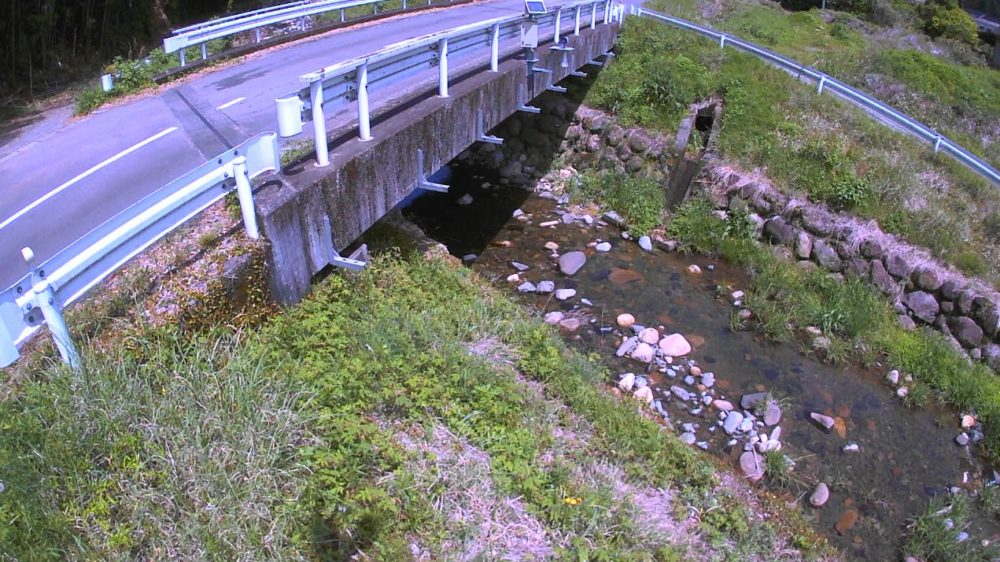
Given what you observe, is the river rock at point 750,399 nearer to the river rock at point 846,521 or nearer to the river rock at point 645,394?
the river rock at point 645,394

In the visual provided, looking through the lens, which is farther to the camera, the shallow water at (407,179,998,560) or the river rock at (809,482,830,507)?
the shallow water at (407,179,998,560)

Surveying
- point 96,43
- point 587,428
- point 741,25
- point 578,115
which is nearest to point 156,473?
point 587,428

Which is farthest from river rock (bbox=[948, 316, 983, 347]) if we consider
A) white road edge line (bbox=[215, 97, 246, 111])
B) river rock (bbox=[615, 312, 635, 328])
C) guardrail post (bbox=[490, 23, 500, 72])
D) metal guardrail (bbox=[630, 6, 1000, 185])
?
white road edge line (bbox=[215, 97, 246, 111])

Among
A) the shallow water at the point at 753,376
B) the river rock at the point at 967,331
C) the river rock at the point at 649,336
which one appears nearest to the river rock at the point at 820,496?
the shallow water at the point at 753,376

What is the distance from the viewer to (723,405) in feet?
27.6

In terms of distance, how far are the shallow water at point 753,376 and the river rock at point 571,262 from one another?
137mm

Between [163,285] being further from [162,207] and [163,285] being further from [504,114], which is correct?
[504,114]

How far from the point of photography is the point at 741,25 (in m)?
22.5

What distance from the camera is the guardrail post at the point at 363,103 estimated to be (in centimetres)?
613

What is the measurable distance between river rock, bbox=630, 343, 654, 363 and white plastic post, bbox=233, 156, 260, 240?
5.94 meters

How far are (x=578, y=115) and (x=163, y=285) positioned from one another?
1340 centimetres

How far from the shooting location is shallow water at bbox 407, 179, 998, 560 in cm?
735

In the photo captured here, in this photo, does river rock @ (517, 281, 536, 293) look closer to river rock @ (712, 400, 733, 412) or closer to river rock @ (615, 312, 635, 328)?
river rock @ (615, 312, 635, 328)

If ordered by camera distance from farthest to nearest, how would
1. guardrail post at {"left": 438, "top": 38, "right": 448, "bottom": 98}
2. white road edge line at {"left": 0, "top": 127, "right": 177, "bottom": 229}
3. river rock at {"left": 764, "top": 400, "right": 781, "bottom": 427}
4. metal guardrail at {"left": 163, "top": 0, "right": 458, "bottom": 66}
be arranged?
metal guardrail at {"left": 163, "top": 0, "right": 458, "bottom": 66} < river rock at {"left": 764, "top": 400, "right": 781, "bottom": 427} < guardrail post at {"left": 438, "top": 38, "right": 448, "bottom": 98} < white road edge line at {"left": 0, "top": 127, "right": 177, "bottom": 229}
